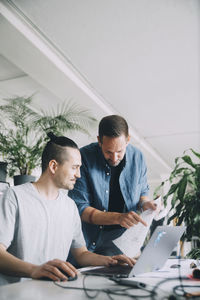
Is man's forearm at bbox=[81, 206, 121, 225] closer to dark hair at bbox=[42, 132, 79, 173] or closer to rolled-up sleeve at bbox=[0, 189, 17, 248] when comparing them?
dark hair at bbox=[42, 132, 79, 173]

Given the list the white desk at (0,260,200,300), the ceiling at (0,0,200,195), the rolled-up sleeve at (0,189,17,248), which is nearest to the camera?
the white desk at (0,260,200,300)

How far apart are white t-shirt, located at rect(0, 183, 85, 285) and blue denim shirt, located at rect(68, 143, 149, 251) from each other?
0.23 m

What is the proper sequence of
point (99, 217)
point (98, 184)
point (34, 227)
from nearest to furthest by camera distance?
1. point (34, 227)
2. point (99, 217)
3. point (98, 184)

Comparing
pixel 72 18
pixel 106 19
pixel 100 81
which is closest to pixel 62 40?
pixel 72 18

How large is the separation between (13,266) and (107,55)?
2.03 meters

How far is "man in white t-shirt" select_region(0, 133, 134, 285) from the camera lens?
106 centimetres

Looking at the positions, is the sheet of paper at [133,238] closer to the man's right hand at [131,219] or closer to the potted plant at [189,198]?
the man's right hand at [131,219]

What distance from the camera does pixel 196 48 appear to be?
93.2 inches

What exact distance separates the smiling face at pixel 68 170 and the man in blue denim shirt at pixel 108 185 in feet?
0.65

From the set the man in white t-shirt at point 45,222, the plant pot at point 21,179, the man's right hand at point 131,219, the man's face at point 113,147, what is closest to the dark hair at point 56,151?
the man in white t-shirt at point 45,222

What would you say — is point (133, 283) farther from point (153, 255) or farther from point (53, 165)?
point (53, 165)

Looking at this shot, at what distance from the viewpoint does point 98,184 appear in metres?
1.67

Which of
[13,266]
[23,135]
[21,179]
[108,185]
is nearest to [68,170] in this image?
[108,185]

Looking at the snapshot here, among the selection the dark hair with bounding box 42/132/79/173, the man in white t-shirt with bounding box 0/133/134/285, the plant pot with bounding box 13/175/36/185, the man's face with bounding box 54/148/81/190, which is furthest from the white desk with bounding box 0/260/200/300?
the plant pot with bounding box 13/175/36/185
